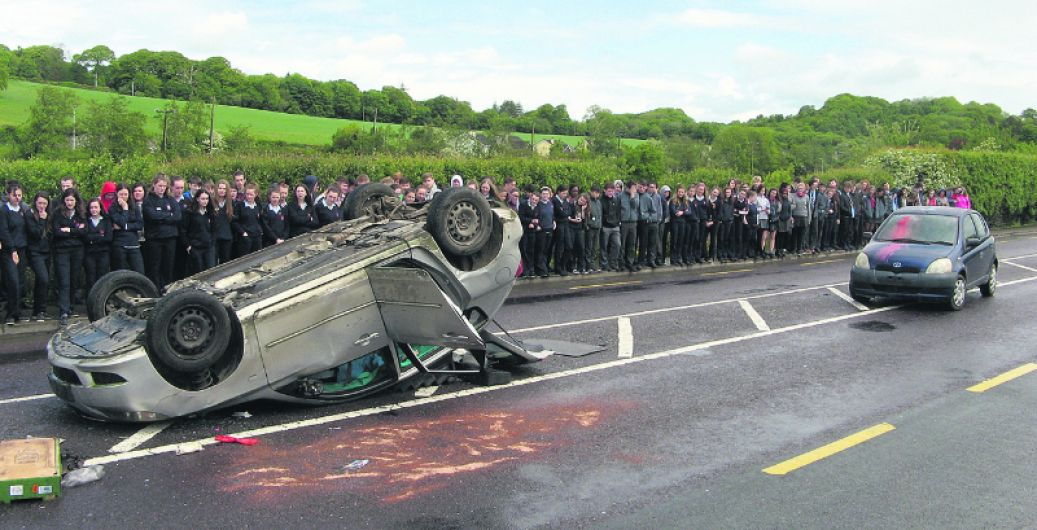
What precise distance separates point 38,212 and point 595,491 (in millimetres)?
10170

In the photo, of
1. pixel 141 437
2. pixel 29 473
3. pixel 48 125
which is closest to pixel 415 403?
pixel 141 437

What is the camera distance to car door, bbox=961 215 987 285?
49.0ft

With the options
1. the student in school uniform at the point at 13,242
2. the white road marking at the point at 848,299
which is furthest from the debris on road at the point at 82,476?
the white road marking at the point at 848,299

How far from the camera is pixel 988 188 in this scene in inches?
1591

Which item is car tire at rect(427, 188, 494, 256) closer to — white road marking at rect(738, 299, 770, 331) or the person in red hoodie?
white road marking at rect(738, 299, 770, 331)

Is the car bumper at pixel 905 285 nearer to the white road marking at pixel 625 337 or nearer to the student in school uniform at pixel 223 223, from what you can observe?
the white road marking at pixel 625 337

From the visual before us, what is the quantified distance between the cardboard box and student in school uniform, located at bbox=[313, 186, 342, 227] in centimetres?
822

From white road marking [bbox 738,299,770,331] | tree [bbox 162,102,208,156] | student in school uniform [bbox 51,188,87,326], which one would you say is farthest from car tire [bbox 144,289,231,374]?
tree [bbox 162,102,208,156]

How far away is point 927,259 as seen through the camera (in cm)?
1445

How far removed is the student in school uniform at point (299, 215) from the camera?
1380 centimetres

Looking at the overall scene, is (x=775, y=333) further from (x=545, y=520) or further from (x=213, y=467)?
(x=213, y=467)

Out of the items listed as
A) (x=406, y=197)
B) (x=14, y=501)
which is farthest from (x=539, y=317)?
(x=14, y=501)

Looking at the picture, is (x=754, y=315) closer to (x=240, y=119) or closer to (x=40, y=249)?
(x=40, y=249)

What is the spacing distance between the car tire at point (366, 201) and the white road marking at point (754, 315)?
5.98 meters
